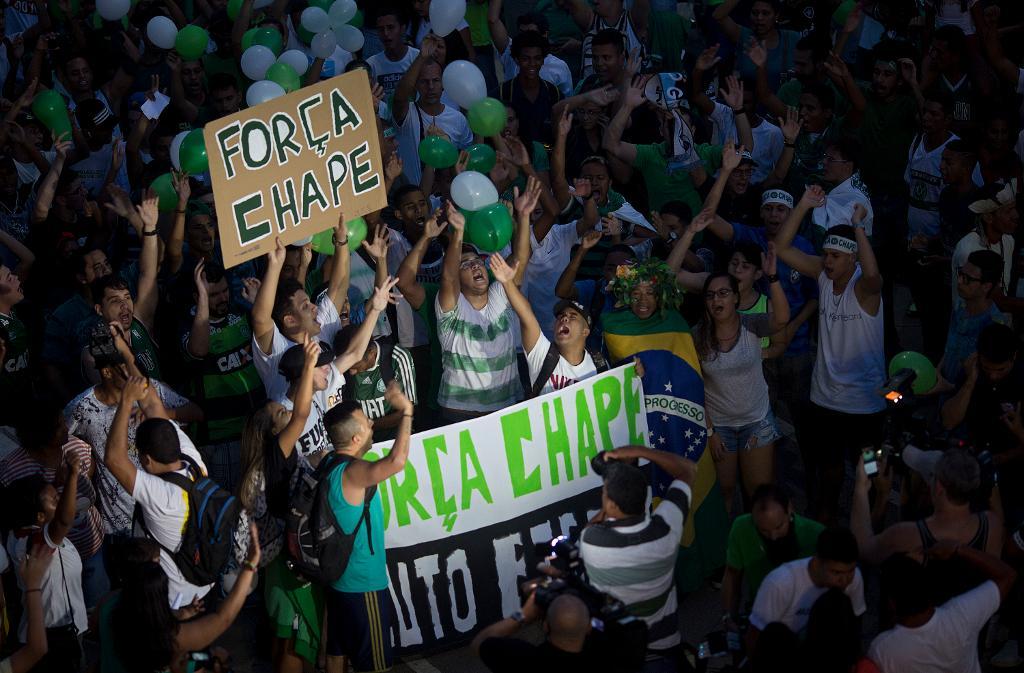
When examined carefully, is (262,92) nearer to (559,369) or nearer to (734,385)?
(559,369)

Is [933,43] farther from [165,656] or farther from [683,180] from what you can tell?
[165,656]

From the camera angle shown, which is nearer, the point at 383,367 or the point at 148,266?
the point at 383,367

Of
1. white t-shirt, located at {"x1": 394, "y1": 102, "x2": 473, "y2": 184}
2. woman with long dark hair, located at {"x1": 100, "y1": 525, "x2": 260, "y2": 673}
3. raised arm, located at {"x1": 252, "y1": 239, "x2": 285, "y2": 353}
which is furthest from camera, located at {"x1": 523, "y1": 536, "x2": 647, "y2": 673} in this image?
white t-shirt, located at {"x1": 394, "y1": 102, "x2": 473, "y2": 184}

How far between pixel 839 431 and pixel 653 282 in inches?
57.7

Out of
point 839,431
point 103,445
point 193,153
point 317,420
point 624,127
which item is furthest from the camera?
point 624,127

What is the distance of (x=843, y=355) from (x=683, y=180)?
2.87 meters

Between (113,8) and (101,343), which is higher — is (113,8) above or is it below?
above

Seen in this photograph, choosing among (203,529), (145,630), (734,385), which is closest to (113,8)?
(203,529)

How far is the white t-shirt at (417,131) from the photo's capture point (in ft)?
34.6

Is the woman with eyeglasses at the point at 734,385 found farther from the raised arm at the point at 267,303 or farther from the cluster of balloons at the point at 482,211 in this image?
the raised arm at the point at 267,303

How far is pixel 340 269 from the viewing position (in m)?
7.97

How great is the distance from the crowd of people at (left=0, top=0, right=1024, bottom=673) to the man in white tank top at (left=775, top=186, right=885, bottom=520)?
0.07 feet

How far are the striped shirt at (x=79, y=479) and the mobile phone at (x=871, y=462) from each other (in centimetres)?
397

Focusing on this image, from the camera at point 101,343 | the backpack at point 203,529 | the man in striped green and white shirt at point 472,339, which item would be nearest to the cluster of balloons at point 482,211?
the man in striped green and white shirt at point 472,339
